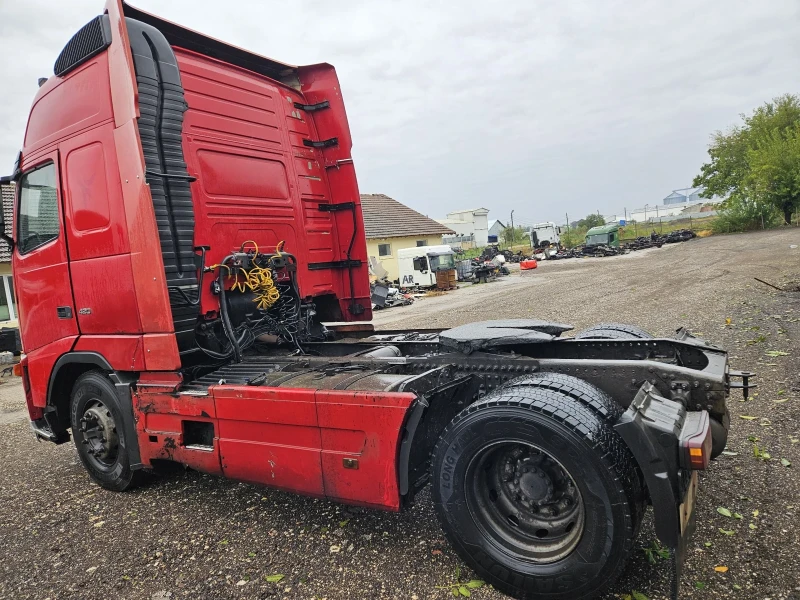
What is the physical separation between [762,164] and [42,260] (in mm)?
47577

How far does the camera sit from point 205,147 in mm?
4352

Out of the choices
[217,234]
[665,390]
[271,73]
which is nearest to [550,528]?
[665,390]

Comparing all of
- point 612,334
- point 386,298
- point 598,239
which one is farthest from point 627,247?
point 612,334

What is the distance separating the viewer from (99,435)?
4.52m

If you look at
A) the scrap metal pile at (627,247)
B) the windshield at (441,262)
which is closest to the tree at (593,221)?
the scrap metal pile at (627,247)

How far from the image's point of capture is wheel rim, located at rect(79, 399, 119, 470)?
4.39 meters

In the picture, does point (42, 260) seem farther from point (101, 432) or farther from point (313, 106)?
point (313, 106)

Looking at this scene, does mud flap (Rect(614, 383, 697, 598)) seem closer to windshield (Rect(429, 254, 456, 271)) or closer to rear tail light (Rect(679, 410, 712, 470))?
rear tail light (Rect(679, 410, 712, 470))

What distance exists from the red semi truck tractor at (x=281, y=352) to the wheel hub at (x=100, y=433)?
0.02m

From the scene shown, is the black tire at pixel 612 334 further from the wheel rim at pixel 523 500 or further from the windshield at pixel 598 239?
the windshield at pixel 598 239

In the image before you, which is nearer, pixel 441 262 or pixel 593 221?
pixel 441 262

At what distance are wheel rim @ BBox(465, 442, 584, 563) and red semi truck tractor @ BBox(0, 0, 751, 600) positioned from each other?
10mm

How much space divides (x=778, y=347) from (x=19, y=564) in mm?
7955

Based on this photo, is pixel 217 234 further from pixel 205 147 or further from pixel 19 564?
pixel 19 564
